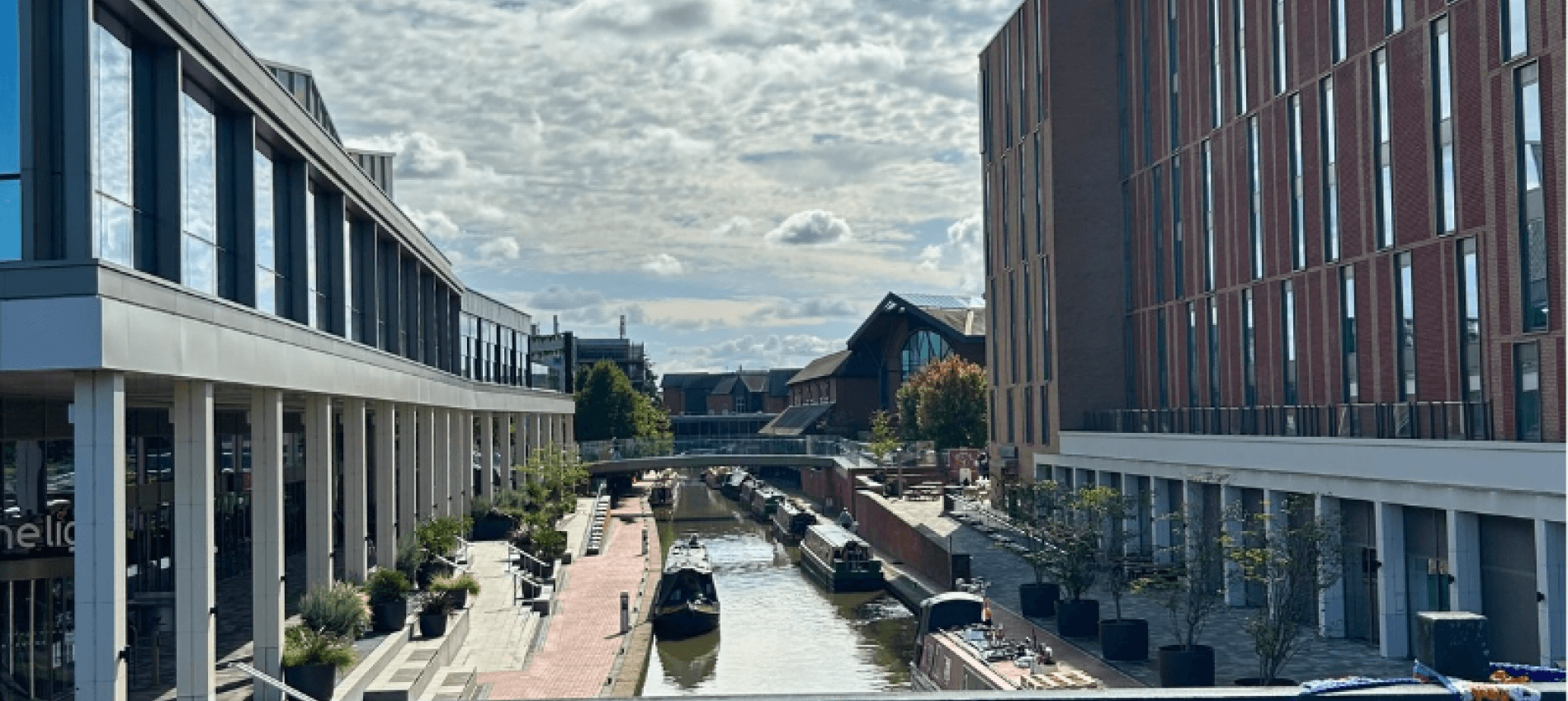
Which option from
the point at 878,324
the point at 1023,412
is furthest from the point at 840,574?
the point at 878,324

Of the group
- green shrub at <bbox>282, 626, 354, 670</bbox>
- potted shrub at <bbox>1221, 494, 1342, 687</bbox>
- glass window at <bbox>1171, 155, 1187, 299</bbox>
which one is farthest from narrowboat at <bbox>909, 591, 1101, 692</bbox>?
glass window at <bbox>1171, 155, 1187, 299</bbox>

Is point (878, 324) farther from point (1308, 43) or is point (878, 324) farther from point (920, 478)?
point (1308, 43)

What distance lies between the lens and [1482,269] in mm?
30141

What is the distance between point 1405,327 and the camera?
33812mm

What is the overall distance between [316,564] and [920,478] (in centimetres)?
5102

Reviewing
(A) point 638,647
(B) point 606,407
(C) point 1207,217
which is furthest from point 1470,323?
(B) point 606,407

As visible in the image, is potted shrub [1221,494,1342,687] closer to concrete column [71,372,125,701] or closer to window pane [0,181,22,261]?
concrete column [71,372,125,701]

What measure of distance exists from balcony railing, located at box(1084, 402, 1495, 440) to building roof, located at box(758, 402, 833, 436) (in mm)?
74591

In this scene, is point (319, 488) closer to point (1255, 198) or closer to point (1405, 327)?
point (1405, 327)

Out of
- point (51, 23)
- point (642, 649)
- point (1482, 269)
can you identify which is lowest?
point (642, 649)

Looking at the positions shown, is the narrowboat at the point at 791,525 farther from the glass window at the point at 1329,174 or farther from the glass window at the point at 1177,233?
the glass window at the point at 1329,174

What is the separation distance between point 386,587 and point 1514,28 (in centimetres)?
2474

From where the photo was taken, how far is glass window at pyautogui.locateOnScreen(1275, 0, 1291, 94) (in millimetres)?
39991

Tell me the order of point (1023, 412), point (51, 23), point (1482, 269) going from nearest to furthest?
point (51, 23)
point (1482, 269)
point (1023, 412)
